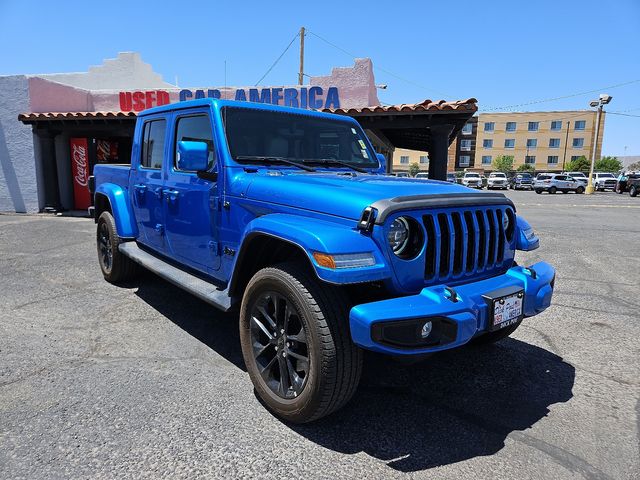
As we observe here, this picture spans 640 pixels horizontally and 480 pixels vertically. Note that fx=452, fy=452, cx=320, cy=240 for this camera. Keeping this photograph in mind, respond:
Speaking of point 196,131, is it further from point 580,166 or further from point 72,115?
point 580,166

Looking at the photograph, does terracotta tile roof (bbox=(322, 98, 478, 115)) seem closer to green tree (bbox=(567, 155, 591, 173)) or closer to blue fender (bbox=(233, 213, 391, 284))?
blue fender (bbox=(233, 213, 391, 284))

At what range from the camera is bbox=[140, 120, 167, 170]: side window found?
4.35 m

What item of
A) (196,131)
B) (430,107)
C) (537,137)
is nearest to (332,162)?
(196,131)

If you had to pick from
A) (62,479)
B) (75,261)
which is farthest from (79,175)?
(62,479)

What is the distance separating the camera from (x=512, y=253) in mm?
3189

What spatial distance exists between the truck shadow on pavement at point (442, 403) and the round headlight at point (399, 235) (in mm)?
1052

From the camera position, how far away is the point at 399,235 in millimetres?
2520

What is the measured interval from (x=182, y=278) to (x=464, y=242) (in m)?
2.30

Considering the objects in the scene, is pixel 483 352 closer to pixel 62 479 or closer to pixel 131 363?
pixel 131 363

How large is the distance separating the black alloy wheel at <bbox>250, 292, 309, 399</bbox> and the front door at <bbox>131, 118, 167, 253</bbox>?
1873 millimetres

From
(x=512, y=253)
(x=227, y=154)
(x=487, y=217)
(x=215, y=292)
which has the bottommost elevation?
(x=215, y=292)

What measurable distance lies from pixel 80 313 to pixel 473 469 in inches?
155

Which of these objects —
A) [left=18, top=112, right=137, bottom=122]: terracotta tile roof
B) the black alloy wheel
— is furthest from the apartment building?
the black alloy wheel

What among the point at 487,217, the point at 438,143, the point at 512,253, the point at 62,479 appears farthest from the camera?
the point at 438,143
